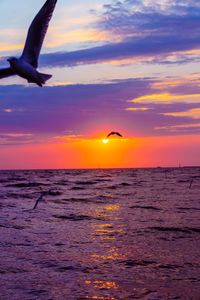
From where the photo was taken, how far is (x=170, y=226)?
53.2 feet

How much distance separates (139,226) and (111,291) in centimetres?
774

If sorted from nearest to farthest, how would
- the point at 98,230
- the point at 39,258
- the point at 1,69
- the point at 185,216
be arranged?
the point at 1,69
the point at 39,258
the point at 98,230
the point at 185,216

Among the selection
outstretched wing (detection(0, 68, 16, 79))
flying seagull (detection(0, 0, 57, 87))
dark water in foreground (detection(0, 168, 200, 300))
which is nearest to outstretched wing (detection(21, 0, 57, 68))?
flying seagull (detection(0, 0, 57, 87))

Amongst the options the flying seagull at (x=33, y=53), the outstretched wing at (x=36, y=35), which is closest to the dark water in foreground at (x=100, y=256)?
the flying seagull at (x=33, y=53)

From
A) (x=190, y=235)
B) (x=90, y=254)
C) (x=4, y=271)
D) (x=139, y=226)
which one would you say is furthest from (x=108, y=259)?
(x=139, y=226)

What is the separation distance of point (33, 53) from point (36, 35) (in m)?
0.34

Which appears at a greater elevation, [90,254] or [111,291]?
[90,254]

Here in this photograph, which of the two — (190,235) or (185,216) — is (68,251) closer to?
(190,235)

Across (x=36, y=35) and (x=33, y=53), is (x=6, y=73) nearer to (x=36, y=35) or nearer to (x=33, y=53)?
(x=33, y=53)

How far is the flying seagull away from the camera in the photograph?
893 centimetres

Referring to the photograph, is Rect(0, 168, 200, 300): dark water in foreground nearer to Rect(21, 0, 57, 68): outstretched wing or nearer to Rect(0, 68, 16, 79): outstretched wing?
Rect(0, 68, 16, 79): outstretched wing

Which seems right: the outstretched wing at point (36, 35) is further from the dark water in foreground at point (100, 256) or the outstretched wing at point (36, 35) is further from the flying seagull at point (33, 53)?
the dark water in foreground at point (100, 256)

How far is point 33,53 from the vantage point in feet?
31.7

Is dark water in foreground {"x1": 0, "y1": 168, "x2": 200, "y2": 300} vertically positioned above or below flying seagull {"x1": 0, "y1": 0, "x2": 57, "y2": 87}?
below
